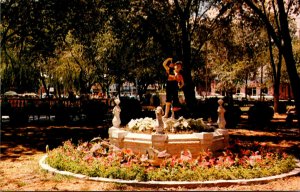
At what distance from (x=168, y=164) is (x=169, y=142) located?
114 centimetres

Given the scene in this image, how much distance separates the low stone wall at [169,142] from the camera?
37.8 feet

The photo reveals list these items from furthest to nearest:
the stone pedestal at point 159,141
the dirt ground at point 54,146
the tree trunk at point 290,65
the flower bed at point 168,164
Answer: the tree trunk at point 290,65 → the stone pedestal at point 159,141 → the flower bed at point 168,164 → the dirt ground at point 54,146

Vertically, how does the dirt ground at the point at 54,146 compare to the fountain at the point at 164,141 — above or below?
below

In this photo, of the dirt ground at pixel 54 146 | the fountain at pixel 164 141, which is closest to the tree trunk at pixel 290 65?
the dirt ground at pixel 54 146

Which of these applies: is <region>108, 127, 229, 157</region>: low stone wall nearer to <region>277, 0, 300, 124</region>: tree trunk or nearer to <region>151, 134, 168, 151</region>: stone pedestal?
<region>151, 134, 168, 151</region>: stone pedestal

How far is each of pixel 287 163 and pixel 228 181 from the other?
248cm

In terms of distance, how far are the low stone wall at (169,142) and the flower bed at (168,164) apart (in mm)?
244

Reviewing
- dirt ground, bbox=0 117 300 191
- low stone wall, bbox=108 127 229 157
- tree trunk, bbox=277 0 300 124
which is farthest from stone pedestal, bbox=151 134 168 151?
tree trunk, bbox=277 0 300 124

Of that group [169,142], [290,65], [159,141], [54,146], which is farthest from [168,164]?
[54,146]

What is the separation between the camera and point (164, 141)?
11.5 m

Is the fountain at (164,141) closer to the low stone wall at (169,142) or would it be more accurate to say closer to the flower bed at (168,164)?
the low stone wall at (169,142)

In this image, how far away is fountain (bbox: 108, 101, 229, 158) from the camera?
11.5 m

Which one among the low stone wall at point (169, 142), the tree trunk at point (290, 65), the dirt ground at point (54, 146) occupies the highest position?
the tree trunk at point (290, 65)

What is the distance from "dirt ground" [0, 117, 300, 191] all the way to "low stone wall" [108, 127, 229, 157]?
245 cm
